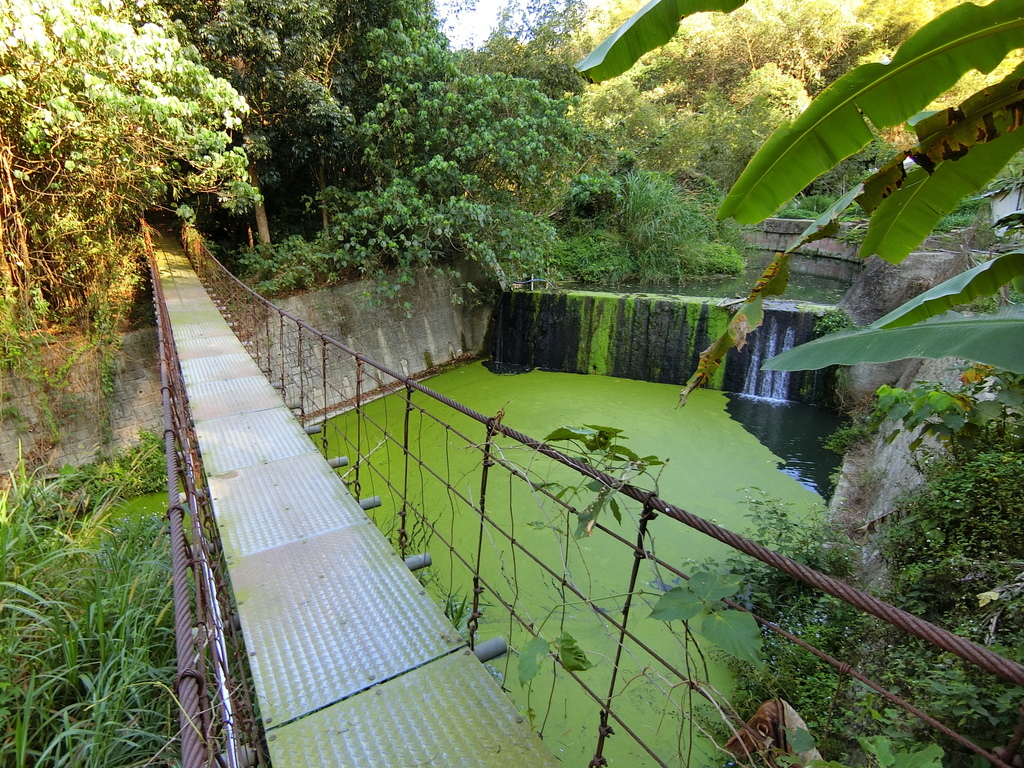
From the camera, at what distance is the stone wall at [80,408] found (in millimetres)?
5168

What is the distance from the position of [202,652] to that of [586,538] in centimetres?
338

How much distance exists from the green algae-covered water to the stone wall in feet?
7.18

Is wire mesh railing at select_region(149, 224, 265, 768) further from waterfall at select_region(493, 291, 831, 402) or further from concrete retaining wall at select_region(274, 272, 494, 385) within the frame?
waterfall at select_region(493, 291, 831, 402)

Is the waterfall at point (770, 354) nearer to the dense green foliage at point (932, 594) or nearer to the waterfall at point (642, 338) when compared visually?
the waterfall at point (642, 338)

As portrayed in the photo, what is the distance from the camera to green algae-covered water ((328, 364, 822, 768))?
2.71 m

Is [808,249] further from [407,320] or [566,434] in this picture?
[566,434]

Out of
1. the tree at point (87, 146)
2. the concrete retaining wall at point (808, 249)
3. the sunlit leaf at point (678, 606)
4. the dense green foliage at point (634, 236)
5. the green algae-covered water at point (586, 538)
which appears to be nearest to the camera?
the sunlit leaf at point (678, 606)

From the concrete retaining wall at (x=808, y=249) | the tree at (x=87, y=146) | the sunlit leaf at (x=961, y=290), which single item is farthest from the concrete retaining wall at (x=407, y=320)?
the concrete retaining wall at (x=808, y=249)

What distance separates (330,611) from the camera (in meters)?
1.74

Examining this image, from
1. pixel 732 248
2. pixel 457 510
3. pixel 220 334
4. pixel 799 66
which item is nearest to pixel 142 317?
pixel 220 334

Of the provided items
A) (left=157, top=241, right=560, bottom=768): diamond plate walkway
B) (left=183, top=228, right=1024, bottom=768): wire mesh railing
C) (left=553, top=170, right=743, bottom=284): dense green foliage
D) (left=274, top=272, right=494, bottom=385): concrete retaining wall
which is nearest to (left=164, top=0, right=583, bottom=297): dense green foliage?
(left=274, top=272, right=494, bottom=385): concrete retaining wall

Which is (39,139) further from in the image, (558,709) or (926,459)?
(926,459)

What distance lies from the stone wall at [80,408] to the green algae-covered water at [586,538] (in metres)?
2.19

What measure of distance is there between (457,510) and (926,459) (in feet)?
11.5
